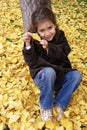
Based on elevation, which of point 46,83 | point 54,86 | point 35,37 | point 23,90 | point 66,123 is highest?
point 35,37

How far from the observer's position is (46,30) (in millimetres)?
3541

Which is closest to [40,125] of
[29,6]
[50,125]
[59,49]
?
[50,125]

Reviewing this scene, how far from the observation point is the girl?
342cm

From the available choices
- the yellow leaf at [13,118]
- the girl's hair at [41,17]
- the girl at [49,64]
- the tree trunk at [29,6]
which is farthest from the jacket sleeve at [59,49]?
the tree trunk at [29,6]

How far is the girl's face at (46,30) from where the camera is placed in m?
3.53

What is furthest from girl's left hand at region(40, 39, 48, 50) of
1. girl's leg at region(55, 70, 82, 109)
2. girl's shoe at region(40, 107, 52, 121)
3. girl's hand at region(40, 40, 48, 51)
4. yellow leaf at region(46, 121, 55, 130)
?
yellow leaf at region(46, 121, 55, 130)

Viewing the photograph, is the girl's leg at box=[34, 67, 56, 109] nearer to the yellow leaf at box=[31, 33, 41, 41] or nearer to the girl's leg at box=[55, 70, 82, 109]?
the girl's leg at box=[55, 70, 82, 109]

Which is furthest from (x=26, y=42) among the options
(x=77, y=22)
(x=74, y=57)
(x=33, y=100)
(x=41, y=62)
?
(x=77, y=22)

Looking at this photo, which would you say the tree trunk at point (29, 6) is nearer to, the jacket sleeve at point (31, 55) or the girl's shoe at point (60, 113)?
the jacket sleeve at point (31, 55)

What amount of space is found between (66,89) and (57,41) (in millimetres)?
593

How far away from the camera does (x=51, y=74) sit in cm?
338

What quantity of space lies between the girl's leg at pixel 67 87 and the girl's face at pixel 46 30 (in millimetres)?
513

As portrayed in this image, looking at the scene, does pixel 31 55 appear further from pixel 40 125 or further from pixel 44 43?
pixel 40 125

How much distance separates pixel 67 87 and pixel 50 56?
0.44 metres
